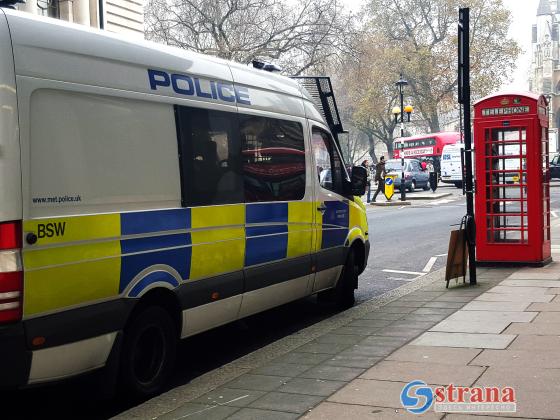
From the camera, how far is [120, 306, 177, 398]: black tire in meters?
5.24

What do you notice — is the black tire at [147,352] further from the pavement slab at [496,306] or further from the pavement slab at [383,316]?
the pavement slab at [496,306]

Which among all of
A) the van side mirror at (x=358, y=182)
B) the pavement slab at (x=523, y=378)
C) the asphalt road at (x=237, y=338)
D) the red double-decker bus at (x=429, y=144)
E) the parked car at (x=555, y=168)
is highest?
the red double-decker bus at (x=429, y=144)

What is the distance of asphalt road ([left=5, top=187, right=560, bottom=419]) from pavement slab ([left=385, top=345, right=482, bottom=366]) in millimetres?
1435

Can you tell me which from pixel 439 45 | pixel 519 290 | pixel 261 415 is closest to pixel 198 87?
pixel 261 415

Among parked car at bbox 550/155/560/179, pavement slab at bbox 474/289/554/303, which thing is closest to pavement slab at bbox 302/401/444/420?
pavement slab at bbox 474/289/554/303

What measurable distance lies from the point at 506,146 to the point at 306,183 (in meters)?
4.38

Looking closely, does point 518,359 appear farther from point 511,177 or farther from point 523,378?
point 511,177

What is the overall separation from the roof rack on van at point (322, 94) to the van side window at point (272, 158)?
3.70ft

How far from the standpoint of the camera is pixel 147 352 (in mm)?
5535

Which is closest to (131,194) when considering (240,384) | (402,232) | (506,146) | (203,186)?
(203,186)

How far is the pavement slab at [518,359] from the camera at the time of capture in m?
5.68

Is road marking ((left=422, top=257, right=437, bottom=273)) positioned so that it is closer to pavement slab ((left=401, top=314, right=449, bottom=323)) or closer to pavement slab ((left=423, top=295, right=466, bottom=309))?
pavement slab ((left=423, top=295, right=466, bottom=309))

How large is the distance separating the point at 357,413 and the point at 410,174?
128 ft

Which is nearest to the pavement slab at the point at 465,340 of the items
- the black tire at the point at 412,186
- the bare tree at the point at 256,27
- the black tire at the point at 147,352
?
the black tire at the point at 147,352
